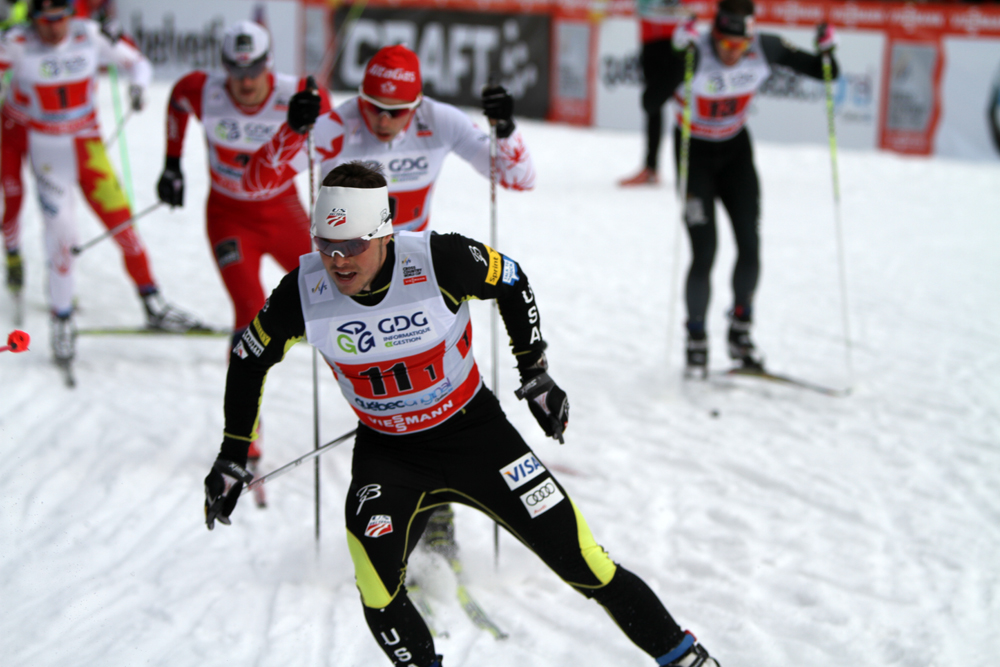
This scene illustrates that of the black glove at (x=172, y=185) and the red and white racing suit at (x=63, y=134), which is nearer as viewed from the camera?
the black glove at (x=172, y=185)

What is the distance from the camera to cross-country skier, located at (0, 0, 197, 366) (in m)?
5.88

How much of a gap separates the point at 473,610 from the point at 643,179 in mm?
8465

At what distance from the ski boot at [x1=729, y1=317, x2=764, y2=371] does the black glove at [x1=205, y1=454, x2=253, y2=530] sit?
3743 millimetres

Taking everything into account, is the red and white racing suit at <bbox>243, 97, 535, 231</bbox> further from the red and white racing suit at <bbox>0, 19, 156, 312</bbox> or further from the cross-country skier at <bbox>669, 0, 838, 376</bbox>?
the red and white racing suit at <bbox>0, 19, 156, 312</bbox>

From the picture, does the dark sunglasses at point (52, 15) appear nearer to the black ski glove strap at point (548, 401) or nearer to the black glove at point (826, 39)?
the black ski glove strap at point (548, 401)

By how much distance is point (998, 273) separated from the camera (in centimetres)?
816

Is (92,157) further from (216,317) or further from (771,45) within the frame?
(771,45)

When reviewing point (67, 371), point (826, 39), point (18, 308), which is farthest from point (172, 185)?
point (826, 39)

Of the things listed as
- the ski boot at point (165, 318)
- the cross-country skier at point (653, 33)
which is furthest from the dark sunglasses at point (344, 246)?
the cross-country skier at point (653, 33)

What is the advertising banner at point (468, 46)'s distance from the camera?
1363 centimetres

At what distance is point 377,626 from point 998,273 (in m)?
7.52

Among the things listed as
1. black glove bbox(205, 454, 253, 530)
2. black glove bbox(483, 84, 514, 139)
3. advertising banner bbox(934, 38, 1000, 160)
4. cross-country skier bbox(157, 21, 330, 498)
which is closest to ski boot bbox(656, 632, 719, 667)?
black glove bbox(205, 454, 253, 530)

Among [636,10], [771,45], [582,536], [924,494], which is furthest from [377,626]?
[636,10]

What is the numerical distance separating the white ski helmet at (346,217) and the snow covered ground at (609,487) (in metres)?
1.59
